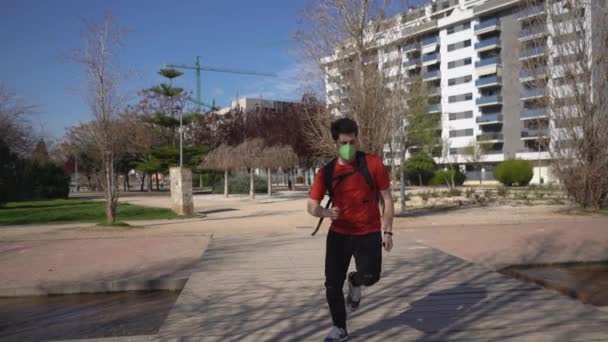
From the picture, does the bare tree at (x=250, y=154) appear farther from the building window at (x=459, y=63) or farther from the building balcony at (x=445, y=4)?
A: the building balcony at (x=445, y=4)

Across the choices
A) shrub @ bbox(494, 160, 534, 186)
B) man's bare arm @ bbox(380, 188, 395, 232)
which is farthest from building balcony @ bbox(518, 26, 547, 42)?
shrub @ bbox(494, 160, 534, 186)

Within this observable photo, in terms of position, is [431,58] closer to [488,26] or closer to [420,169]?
[488,26]

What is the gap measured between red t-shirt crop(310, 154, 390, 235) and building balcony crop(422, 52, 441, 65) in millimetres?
65542

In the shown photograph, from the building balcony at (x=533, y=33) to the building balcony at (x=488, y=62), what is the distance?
1772 inches

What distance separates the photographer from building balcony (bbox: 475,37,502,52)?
192 ft

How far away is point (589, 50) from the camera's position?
15.7 metres

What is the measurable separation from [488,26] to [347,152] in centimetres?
6236

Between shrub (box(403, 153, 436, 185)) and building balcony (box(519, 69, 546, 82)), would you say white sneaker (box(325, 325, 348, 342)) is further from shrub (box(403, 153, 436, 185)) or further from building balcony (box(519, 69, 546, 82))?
shrub (box(403, 153, 436, 185))

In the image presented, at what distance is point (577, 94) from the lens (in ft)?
51.3

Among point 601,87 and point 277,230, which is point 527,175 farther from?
point 277,230

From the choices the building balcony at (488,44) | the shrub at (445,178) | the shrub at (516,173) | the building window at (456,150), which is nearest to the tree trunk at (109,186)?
the shrub at (445,178)

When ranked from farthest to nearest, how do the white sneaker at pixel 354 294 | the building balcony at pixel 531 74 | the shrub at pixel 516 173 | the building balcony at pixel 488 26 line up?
the building balcony at pixel 488 26, the shrub at pixel 516 173, the building balcony at pixel 531 74, the white sneaker at pixel 354 294

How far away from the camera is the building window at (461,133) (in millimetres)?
62312

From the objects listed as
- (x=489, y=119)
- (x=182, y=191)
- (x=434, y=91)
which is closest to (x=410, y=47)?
(x=182, y=191)
